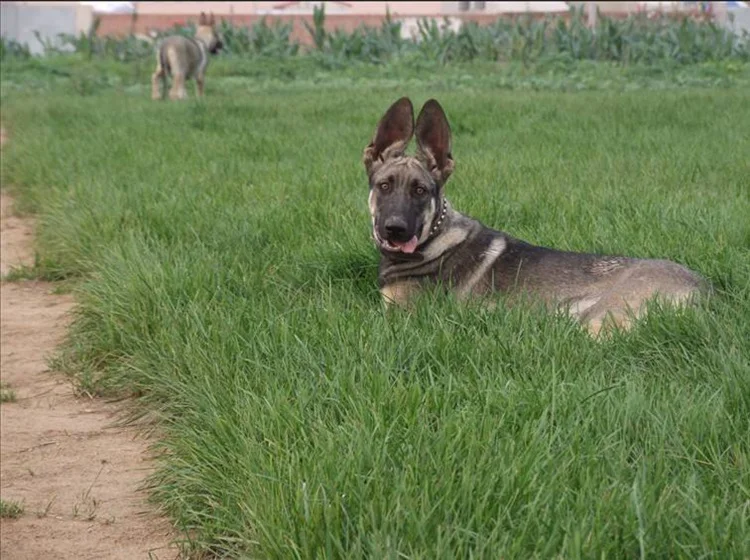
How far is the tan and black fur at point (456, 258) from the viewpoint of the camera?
4.66 m

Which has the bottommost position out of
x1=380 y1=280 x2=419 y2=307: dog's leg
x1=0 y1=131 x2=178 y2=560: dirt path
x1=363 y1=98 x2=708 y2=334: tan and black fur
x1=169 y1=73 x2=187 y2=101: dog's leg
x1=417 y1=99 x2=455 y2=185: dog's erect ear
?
x1=0 y1=131 x2=178 y2=560: dirt path

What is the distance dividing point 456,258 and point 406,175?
0.42 meters

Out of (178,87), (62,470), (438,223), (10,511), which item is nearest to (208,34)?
(178,87)

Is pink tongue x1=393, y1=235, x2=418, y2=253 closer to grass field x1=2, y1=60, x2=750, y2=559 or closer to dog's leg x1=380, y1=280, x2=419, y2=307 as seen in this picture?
dog's leg x1=380, y1=280, x2=419, y2=307

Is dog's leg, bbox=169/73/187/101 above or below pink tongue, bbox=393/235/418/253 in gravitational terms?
below

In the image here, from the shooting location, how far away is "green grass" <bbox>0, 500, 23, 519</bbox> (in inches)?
144

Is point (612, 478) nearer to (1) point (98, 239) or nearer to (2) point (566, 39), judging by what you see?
(1) point (98, 239)

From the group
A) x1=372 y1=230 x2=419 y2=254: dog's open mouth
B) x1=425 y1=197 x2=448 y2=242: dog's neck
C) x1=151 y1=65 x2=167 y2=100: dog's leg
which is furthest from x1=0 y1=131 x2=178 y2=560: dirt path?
x1=151 y1=65 x2=167 y2=100: dog's leg

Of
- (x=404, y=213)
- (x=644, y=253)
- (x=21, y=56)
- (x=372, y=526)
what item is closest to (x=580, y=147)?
(x=644, y=253)

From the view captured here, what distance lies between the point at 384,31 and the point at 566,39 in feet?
14.4

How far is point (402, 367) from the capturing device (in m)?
3.85

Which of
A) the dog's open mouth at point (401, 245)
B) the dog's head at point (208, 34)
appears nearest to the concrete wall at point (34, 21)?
the dog's head at point (208, 34)

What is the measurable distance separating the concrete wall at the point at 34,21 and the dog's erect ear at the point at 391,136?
39.8 m

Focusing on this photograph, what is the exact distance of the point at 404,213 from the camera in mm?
4922
